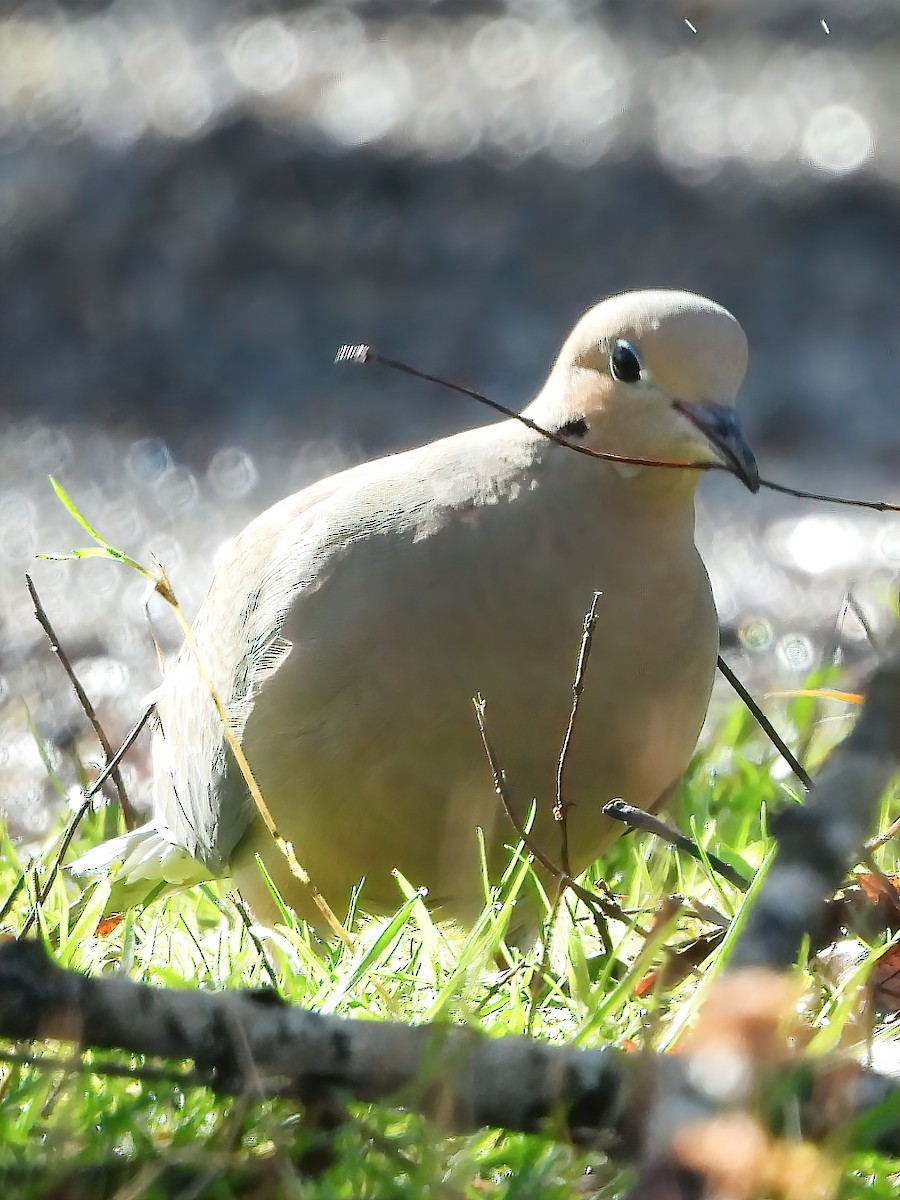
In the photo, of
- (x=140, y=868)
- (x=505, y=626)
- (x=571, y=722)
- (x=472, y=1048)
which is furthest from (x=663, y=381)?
(x=140, y=868)

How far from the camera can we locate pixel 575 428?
268cm

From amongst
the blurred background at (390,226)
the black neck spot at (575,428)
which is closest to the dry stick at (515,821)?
the black neck spot at (575,428)

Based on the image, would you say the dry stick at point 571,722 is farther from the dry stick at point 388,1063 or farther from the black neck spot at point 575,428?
the dry stick at point 388,1063

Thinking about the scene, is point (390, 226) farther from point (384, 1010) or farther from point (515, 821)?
point (384, 1010)

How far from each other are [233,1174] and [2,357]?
603cm

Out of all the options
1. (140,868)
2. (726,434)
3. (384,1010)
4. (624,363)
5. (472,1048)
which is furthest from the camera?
(140,868)

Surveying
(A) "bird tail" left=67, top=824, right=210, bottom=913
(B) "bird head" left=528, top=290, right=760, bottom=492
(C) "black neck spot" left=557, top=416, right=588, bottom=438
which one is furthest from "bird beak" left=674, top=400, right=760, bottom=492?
(A) "bird tail" left=67, top=824, right=210, bottom=913

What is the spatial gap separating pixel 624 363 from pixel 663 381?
0.26ft

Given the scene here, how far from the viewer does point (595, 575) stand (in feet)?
8.50

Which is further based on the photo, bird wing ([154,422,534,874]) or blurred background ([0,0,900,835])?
blurred background ([0,0,900,835])

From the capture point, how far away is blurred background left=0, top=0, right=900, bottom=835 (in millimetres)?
6520

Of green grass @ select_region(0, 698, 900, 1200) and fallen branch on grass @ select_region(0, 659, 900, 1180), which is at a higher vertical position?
fallen branch on grass @ select_region(0, 659, 900, 1180)

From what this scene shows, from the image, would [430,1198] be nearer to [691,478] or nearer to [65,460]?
[691,478]

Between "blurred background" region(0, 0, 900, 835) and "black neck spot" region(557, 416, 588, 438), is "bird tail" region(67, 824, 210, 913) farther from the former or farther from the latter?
"blurred background" region(0, 0, 900, 835)
